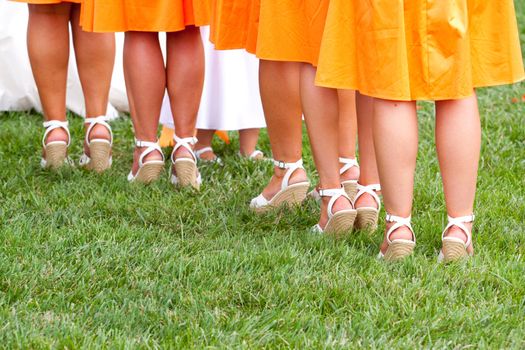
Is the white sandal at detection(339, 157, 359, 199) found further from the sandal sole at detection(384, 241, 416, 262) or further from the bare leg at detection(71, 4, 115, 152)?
the bare leg at detection(71, 4, 115, 152)

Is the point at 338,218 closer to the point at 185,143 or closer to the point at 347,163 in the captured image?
the point at 347,163

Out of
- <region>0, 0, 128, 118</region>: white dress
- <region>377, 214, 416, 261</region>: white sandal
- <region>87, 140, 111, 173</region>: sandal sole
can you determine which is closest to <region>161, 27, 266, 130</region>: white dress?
<region>87, 140, 111, 173</region>: sandal sole

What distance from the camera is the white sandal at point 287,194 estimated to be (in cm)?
357

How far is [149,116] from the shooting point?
12.8ft

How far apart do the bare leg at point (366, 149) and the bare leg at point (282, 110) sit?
0.90 feet

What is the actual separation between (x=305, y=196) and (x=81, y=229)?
89 cm

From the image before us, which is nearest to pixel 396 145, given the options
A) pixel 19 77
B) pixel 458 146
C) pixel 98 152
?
pixel 458 146

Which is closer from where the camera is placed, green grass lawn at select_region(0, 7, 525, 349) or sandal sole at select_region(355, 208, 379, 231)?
green grass lawn at select_region(0, 7, 525, 349)

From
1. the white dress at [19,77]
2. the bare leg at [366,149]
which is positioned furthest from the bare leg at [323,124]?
the white dress at [19,77]

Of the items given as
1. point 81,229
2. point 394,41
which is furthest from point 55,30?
point 394,41

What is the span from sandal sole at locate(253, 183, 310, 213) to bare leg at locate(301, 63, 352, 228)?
0.32 meters

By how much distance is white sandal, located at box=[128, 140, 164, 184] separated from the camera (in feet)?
12.7

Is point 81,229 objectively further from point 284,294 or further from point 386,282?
point 386,282

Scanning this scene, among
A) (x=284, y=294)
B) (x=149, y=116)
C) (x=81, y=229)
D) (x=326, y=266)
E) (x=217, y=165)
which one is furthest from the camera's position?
(x=217, y=165)
